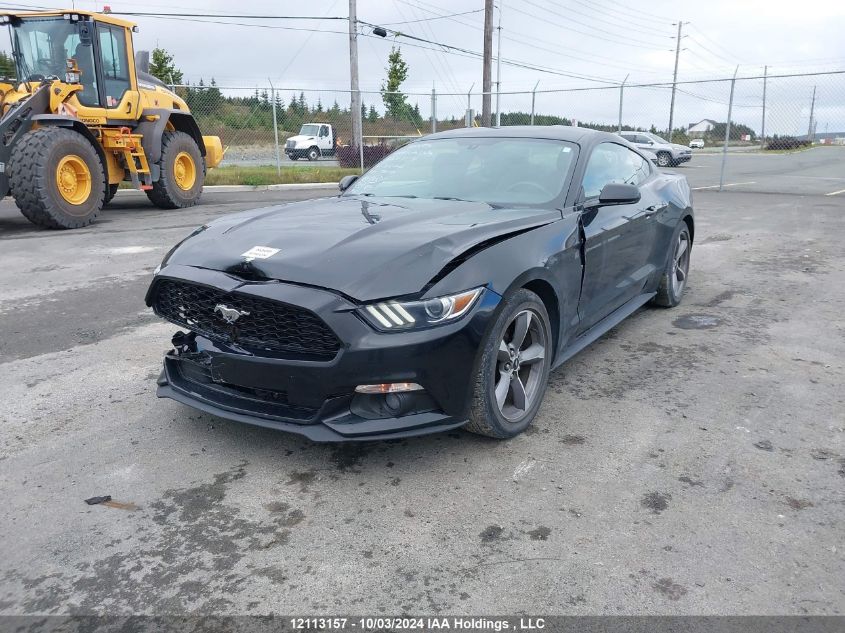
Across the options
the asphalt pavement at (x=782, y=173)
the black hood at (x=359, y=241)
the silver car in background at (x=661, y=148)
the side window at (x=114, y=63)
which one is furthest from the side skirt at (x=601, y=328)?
the silver car in background at (x=661, y=148)

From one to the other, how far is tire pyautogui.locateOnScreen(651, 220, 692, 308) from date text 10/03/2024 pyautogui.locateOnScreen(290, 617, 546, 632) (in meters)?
3.84

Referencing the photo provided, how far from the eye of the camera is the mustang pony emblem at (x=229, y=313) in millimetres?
2885

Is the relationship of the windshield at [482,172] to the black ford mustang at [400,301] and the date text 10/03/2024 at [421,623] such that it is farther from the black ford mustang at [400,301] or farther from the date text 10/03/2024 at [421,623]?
the date text 10/03/2024 at [421,623]

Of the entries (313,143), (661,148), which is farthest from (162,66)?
(661,148)

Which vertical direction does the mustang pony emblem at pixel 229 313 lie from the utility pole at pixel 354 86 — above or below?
below

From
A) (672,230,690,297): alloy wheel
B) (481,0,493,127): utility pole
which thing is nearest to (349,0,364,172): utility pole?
(481,0,493,127): utility pole

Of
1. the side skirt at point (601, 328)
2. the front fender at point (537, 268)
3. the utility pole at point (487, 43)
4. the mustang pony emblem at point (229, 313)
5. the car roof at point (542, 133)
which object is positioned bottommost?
the side skirt at point (601, 328)

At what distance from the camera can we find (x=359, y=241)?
3.10 m

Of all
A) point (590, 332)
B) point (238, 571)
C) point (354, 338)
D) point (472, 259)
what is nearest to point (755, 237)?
point (590, 332)

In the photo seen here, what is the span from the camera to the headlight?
2732 millimetres

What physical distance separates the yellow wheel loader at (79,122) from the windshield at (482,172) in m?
6.58

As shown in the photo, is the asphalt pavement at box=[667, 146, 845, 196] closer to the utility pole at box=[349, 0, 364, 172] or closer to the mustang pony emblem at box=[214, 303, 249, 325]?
the utility pole at box=[349, 0, 364, 172]

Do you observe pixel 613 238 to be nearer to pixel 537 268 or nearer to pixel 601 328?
pixel 601 328

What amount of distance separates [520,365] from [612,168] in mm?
1973
